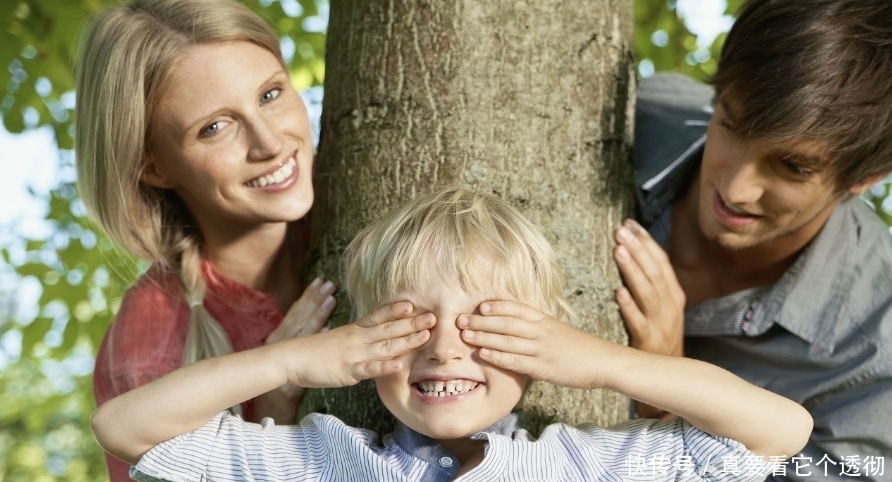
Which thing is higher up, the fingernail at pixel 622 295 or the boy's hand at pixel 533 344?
the boy's hand at pixel 533 344

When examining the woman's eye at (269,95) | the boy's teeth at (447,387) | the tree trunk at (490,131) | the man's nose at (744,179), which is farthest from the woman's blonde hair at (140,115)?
the man's nose at (744,179)

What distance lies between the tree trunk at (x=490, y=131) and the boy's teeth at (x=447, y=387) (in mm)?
336

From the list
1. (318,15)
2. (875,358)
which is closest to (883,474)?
(875,358)

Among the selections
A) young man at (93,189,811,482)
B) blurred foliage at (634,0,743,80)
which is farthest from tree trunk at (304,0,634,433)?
blurred foliage at (634,0,743,80)

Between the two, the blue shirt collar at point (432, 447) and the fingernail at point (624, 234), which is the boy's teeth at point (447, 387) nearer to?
the blue shirt collar at point (432, 447)

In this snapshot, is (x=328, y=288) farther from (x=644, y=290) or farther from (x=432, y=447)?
(x=644, y=290)

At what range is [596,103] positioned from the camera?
2449 mm

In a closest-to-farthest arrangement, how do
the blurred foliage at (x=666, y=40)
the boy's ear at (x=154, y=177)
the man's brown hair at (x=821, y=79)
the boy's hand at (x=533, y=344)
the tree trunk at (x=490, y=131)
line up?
the boy's hand at (x=533, y=344) → the tree trunk at (x=490, y=131) → the man's brown hair at (x=821, y=79) → the boy's ear at (x=154, y=177) → the blurred foliage at (x=666, y=40)

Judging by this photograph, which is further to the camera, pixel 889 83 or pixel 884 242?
pixel 884 242

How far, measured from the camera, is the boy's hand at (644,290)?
2.46m

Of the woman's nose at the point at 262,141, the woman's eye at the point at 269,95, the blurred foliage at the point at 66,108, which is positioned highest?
the woman's eye at the point at 269,95

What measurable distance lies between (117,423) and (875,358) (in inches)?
78.9

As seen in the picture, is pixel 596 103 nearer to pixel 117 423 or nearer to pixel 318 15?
pixel 117 423

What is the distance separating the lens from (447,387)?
6.36 feet
